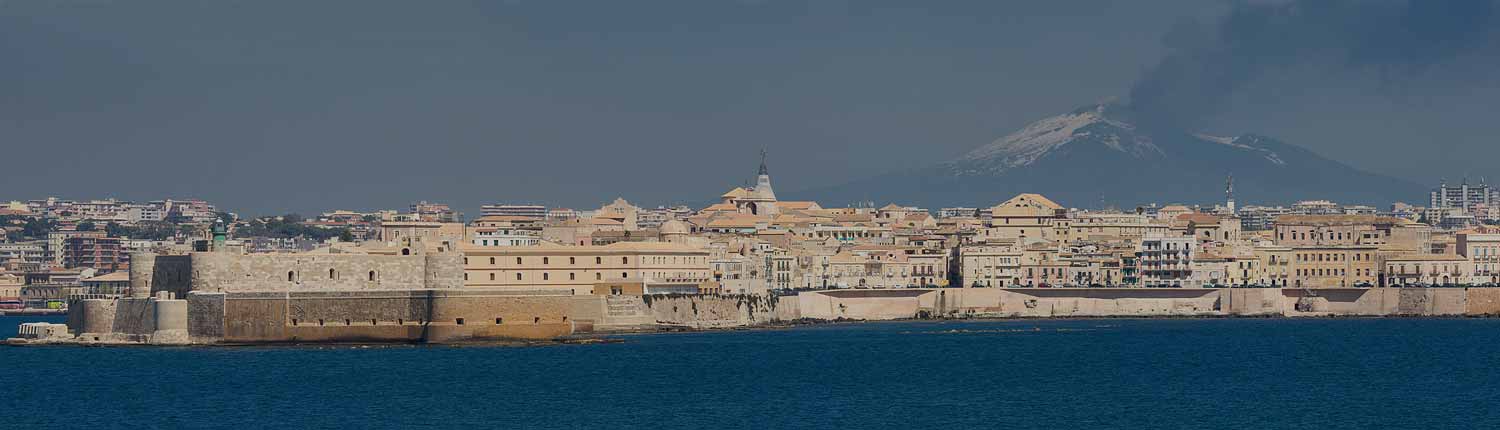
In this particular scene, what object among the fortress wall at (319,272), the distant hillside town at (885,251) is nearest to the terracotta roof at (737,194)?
the distant hillside town at (885,251)

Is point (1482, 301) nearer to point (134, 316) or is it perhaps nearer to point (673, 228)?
point (673, 228)

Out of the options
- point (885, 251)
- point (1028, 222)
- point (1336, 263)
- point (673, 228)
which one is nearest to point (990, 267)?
point (885, 251)

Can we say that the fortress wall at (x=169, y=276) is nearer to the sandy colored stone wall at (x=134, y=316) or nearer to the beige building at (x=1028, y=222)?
the sandy colored stone wall at (x=134, y=316)

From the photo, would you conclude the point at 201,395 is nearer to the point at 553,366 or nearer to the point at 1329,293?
the point at 553,366

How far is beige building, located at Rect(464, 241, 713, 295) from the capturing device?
8538 cm

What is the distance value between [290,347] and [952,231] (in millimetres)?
73783

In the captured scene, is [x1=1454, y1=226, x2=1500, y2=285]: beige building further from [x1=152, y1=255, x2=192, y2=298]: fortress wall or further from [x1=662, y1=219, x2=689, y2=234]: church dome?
[x1=152, y1=255, x2=192, y2=298]: fortress wall

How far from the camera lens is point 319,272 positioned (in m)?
72.5

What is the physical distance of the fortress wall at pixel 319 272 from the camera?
7075 cm

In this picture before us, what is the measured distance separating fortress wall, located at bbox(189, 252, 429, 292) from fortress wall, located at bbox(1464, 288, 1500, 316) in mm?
48664

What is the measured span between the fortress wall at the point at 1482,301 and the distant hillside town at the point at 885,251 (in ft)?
26.2

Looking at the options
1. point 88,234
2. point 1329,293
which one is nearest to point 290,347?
point 1329,293

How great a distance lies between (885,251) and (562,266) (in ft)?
119

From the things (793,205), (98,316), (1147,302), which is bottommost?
(98,316)
